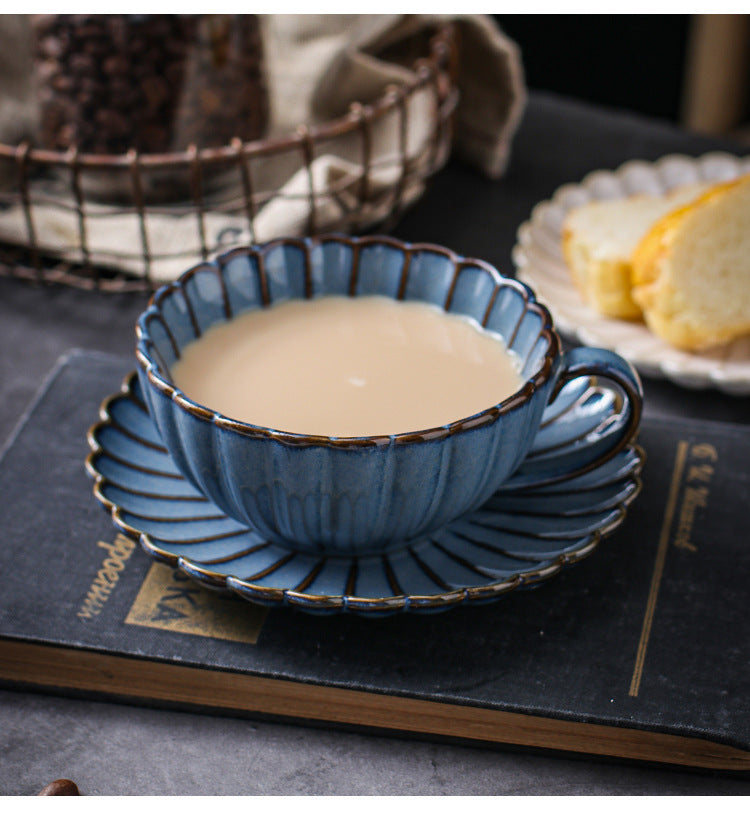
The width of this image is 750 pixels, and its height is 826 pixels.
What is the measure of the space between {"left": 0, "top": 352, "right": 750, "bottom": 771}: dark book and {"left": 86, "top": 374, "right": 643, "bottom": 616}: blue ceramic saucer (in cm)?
2

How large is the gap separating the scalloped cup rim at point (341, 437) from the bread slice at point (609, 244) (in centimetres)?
20

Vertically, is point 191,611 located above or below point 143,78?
below

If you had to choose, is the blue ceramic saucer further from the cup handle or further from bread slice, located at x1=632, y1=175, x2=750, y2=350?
bread slice, located at x1=632, y1=175, x2=750, y2=350

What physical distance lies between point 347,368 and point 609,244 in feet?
1.01

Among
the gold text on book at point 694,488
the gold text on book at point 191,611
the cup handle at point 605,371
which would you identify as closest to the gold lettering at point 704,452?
the gold text on book at point 694,488

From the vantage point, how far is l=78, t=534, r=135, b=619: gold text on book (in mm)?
514

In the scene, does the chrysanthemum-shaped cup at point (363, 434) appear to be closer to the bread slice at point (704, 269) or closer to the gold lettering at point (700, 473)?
the gold lettering at point (700, 473)

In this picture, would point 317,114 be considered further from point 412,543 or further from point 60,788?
point 60,788

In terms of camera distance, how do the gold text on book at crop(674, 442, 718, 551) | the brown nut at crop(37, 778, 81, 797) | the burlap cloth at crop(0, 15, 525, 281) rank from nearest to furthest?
the brown nut at crop(37, 778, 81, 797)
the gold text on book at crop(674, 442, 718, 551)
the burlap cloth at crop(0, 15, 525, 281)

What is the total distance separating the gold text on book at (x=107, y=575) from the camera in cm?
51

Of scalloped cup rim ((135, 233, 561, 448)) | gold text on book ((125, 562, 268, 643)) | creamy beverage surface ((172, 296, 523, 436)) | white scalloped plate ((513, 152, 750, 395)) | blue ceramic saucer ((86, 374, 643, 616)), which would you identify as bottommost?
white scalloped plate ((513, 152, 750, 395))

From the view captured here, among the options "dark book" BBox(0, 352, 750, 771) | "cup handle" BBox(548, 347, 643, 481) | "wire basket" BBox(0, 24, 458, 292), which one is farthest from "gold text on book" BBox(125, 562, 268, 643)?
"wire basket" BBox(0, 24, 458, 292)

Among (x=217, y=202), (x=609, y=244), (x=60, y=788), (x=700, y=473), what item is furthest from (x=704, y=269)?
(x=60, y=788)

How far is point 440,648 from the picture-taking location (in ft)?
1.63
